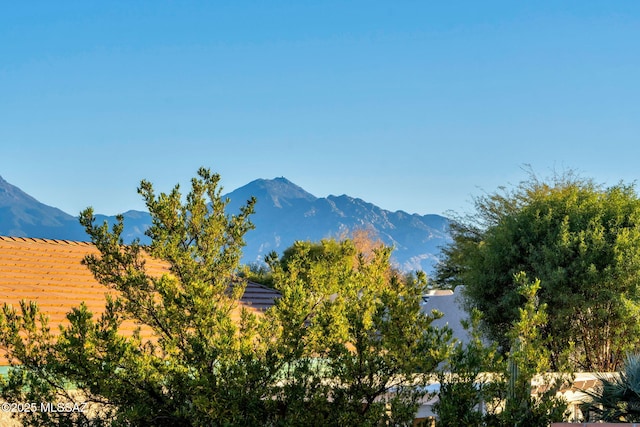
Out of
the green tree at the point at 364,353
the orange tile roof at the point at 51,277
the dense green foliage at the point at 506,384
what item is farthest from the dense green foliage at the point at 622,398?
the orange tile roof at the point at 51,277

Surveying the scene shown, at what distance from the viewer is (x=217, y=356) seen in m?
7.40

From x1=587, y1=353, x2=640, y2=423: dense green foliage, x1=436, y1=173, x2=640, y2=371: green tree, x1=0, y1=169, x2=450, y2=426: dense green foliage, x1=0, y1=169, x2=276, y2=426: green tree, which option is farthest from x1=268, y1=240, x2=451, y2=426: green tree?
x1=436, y1=173, x2=640, y2=371: green tree

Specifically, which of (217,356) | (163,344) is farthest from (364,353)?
(163,344)

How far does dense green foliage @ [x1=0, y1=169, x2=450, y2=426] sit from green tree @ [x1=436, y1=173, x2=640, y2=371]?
37.5ft

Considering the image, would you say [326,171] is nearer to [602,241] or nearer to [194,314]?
[602,241]

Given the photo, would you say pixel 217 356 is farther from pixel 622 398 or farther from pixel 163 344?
pixel 622 398

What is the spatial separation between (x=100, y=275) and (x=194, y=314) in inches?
59.8

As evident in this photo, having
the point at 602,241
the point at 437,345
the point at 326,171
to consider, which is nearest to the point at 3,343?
the point at 437,345

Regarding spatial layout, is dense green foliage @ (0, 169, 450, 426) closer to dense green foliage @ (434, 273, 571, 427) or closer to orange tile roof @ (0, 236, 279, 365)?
dense green foliage @ (434, 273, 571, 427)

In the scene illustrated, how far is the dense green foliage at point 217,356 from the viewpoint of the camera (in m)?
7.24

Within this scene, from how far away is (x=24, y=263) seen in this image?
13172mm

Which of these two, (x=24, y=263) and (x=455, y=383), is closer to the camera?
(x=455, y=383)

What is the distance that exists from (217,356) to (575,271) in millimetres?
12885

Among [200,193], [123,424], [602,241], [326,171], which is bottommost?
[123,424]
